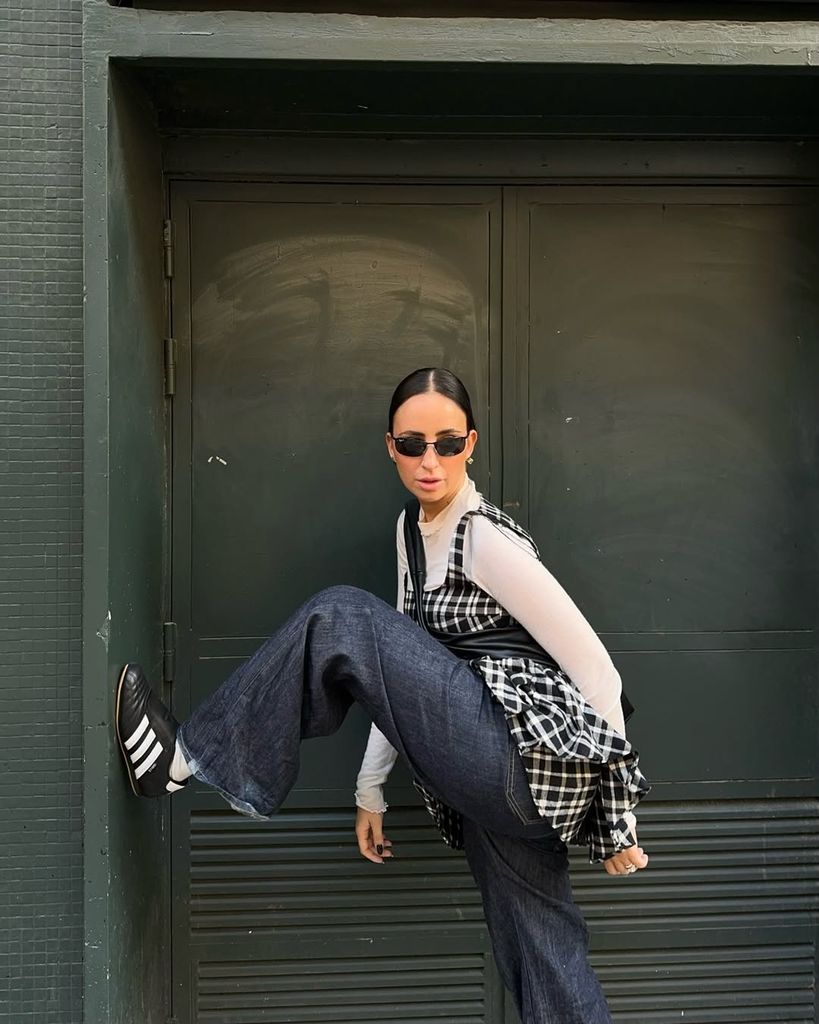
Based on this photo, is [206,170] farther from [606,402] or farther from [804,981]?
[804,981]

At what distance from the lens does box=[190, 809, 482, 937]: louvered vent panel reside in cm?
290

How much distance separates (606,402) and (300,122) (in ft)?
4.07

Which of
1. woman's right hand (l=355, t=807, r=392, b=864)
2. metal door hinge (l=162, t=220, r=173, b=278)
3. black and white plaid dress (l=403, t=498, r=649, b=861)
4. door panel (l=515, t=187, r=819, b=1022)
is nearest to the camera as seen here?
black and white plaid dress (l=403, t=498, r=649, b=861)

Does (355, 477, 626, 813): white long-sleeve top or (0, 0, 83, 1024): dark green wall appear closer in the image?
(355, 477, 626, 813): white long-sleeve top

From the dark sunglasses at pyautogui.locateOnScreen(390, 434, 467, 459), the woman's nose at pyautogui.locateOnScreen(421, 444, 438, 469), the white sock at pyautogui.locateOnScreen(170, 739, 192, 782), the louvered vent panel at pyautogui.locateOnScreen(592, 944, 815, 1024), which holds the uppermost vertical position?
the dark sunglasses at pyautogui.locateOnScreen(390, 434, 467, 459)

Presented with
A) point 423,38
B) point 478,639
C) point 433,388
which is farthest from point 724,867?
point 423,38

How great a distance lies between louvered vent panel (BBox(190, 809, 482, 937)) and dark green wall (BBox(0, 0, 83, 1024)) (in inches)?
15.3

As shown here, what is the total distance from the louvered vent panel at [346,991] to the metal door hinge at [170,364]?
5.73 ft

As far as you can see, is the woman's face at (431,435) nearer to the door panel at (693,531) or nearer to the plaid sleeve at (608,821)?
the door panel at (693,531)

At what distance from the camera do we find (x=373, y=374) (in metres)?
2.91

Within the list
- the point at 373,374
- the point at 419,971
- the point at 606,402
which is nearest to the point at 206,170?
the point at 373,374

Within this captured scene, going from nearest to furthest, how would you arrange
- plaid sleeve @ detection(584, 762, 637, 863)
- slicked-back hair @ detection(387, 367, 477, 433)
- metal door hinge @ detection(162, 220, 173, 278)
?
plaid sleeve @ detection(584, 762, 637, 863) → slicked-back hair @ detection(387, 367, 477, 433) → metal door hinge @ detection(162, 220, 173, 278)

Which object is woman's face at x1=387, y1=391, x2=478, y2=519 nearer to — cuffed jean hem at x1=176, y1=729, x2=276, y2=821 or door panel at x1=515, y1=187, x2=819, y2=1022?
door panel at x1=515, y1=187, x2=819, y2=1022

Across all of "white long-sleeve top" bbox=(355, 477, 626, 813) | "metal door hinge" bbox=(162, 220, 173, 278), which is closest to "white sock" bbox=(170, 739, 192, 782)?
"white long-sleeve top" bbox=(355, 477, 626, 813)
